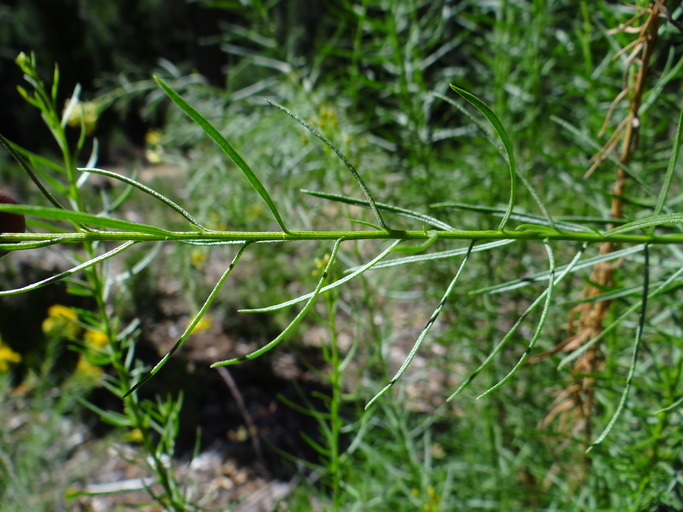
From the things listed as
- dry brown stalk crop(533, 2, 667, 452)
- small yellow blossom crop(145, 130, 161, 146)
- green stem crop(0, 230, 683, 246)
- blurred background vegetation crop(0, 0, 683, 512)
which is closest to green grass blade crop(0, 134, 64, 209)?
green stem crop(0, 230, 683, 246)

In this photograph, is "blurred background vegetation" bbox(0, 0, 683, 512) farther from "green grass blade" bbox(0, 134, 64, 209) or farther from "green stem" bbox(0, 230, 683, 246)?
"green grass blade" bbox(0, 134, 64, 209)

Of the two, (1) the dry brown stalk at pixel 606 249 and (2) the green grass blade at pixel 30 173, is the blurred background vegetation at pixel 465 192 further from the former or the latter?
(2) the green grass blade at pixel 30 173

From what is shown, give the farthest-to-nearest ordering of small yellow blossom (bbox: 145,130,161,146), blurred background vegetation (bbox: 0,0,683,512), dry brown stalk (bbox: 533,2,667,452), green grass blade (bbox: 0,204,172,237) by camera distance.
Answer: small yellow blossom (bbox: 145,130,161,146) < blurred background vegetation (bbox: 0,0,683,512) < dry brown stalk (bbox: 533,2,667,452) < green grass blade (bbox: 0,204,172,237)

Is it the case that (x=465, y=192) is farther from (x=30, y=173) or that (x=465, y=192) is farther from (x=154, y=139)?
(x=154, y=139)

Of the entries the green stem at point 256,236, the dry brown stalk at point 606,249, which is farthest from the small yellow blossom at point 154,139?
the green stem at point 256,236

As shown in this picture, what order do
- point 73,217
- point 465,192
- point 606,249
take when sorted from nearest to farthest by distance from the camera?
point 73,217 → point 606,249 → point 465,192

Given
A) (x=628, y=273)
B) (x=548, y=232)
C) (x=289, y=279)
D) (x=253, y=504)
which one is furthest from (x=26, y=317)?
(x=548, y=232)


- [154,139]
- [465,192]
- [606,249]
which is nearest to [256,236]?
[606,249]

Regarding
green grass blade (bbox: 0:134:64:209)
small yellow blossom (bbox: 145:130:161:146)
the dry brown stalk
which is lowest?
small yellow blossom (bbox: 145:130:161:146)

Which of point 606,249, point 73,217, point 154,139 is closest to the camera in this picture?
point 73,217

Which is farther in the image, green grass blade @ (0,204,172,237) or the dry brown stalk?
the dry brown stalk

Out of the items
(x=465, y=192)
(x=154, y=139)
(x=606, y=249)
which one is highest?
(x=606, y=249)
